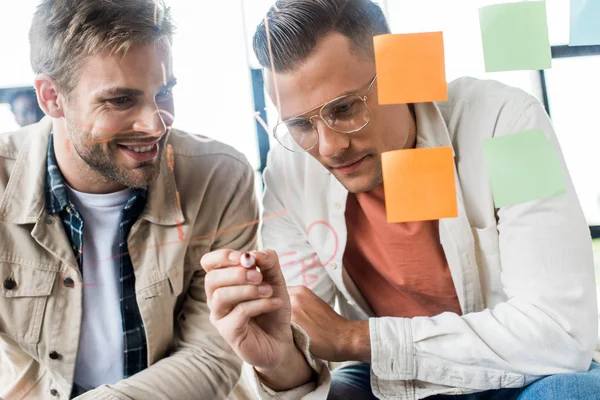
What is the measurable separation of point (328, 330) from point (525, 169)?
33 centimetres

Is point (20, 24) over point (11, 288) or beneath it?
over

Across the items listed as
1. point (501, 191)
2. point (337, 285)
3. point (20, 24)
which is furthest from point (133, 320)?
point (501, 191)

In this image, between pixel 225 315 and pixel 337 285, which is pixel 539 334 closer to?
pixel 337 285

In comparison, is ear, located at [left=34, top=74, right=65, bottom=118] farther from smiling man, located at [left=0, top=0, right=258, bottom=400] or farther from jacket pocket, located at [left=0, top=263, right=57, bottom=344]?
jacket pocket, located at [left=0, top=263, right=57, bottom=344]

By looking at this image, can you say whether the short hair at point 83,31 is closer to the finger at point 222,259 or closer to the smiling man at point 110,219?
the smiling man at point 110,219

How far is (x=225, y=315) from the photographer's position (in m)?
0.74

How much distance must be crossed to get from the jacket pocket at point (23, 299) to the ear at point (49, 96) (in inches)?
7.6

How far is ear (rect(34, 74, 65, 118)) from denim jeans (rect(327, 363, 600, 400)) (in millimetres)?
538

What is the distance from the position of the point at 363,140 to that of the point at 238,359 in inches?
13.1

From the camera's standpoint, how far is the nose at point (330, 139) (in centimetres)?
79

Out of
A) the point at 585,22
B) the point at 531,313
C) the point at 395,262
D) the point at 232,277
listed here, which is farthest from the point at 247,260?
the point at 585,22

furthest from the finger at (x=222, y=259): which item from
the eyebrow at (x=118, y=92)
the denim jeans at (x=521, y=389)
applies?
the denim jeans at (x=521, y=389)

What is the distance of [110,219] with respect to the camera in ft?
2.59

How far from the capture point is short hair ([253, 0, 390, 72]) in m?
0.77
